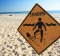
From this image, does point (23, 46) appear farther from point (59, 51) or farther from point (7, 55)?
point (59, 51)

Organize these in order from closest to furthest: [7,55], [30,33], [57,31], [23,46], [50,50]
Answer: [57,31]
[30,33]
[7,55]
[50,50]
[23,46]

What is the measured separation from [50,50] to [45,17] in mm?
4666

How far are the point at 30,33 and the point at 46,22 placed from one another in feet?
1.24

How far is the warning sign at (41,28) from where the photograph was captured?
2.44 m

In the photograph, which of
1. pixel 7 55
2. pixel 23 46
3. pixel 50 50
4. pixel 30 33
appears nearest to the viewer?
pixel 30 33

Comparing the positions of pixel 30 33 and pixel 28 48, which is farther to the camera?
pixel 28 48

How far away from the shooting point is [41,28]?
8.27 ft

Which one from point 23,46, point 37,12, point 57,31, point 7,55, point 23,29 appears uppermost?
point 37,12

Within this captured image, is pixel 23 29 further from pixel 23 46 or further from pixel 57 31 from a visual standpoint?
pixel 23 46

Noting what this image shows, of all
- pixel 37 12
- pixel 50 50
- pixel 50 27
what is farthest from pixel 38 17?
pixel 50 50

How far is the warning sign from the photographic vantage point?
8.01 ft

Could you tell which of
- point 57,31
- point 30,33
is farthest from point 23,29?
point 57,31

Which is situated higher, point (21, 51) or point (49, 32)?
point (49, 32)

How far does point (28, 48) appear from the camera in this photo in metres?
7.13
